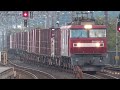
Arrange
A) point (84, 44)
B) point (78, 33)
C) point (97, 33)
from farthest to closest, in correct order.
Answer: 1. point (97, 33)
2. point (78, 33)
3. point (84, 44)

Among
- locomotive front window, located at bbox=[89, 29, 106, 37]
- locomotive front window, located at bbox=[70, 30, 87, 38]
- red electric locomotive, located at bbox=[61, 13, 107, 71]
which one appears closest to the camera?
red electric locomotive, located at bbox=[61, 13, 107, 71]

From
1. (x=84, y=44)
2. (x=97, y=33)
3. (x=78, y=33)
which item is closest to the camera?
(x=84, y=44)

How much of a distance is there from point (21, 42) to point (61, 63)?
22330 mm

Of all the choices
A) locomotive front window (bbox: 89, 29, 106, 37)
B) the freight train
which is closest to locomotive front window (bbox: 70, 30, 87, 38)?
the freight train

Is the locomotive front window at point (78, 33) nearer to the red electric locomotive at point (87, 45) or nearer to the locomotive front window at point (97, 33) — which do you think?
the red electric locomotive at point (87, 45)

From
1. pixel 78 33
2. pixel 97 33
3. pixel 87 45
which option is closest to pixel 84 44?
pixel 87 45

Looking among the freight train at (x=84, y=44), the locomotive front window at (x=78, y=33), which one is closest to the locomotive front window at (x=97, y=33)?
the freight train at (x=84, y=44)

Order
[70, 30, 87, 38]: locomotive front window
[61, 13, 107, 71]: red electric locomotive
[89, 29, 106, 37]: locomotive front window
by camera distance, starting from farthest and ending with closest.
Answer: [89, 29, 106, 37]: locomotive front window, [70, 30, 87, 38]: locomotive front window, [61, 13, 107, 71]: red electric locomotive

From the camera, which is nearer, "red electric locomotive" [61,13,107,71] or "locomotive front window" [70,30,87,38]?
"red electric locomotive" [61,13,107,71]

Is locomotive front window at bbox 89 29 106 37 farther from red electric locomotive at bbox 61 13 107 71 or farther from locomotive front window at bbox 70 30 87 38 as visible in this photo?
locomotive front window at bbox 70 30 87 38

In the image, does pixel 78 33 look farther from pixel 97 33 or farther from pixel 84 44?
pixel 97 33

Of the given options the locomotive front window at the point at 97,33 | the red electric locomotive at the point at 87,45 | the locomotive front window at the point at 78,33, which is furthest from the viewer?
the locomotive front window at the point at 97,33

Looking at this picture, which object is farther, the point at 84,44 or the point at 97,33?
the point at 97,33
